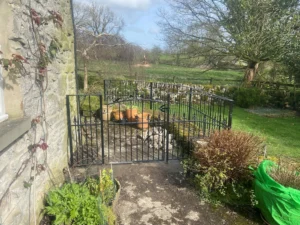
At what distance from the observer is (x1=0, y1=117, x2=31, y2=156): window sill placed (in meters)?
1.67

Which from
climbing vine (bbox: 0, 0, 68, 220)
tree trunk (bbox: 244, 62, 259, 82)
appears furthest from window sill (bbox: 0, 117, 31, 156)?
tree trunk (bbox: 244, 62, 259, 82)

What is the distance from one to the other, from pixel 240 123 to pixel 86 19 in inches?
362

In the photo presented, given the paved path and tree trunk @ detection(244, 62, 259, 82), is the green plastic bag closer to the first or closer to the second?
the paved path

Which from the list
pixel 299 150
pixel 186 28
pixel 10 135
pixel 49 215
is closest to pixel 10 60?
pixel 10 135

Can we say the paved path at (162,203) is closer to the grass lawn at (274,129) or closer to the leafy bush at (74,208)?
the leafy bush at (74,208)

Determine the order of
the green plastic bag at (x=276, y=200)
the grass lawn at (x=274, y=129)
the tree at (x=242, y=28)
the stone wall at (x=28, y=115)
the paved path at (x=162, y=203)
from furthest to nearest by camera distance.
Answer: the tree at (x=242, y=28) → the grass lawn at (x=274, y=129) → the paved path at (x=162, y=203) → the green plastic bag at (x=276, y=200) → the stone wall at (x=28, y=115)

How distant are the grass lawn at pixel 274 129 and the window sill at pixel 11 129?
3.87 metres

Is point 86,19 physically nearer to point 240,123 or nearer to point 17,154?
point 240,123

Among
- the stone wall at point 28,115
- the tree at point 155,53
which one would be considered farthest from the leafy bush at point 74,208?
the tree at point 155,53

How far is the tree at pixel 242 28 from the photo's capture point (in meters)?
10.4

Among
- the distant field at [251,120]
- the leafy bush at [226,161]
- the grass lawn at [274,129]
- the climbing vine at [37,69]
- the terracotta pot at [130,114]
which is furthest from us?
the terracotta pot at [130,114]

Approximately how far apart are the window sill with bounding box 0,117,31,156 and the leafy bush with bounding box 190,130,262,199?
2325 mm

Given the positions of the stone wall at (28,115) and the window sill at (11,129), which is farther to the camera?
the stone wall at (28,115)

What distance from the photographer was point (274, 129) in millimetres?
7414
